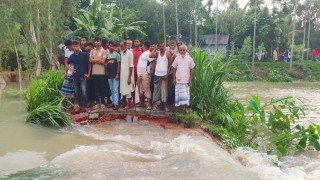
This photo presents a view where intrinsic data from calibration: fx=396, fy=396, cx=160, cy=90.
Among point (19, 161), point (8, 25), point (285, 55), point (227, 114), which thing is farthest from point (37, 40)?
point (285, 55)

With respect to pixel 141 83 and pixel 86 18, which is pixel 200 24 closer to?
pixel 86 18

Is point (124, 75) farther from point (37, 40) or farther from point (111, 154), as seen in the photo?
point (37, 40)

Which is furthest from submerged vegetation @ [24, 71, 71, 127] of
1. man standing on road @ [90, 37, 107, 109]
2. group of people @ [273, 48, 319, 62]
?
group of people @ [273, 48, 319, 62]

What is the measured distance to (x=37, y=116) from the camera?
7156 millimetres

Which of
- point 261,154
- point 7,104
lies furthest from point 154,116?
point 7,104

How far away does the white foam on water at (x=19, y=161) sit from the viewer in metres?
4.71

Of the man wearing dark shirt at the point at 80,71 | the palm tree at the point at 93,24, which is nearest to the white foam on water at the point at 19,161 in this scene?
the man wearing dark shirt at the point at 80,71

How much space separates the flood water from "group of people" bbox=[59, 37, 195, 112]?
65 cm

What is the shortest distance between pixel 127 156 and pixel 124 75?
2561 mm

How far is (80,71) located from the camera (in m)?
7.59

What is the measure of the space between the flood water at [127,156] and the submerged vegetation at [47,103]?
0.78 feet

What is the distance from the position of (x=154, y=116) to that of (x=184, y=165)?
8.60ft

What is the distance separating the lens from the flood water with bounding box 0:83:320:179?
4695 mm

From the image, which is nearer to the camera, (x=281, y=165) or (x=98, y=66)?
(x=281, y=165)
